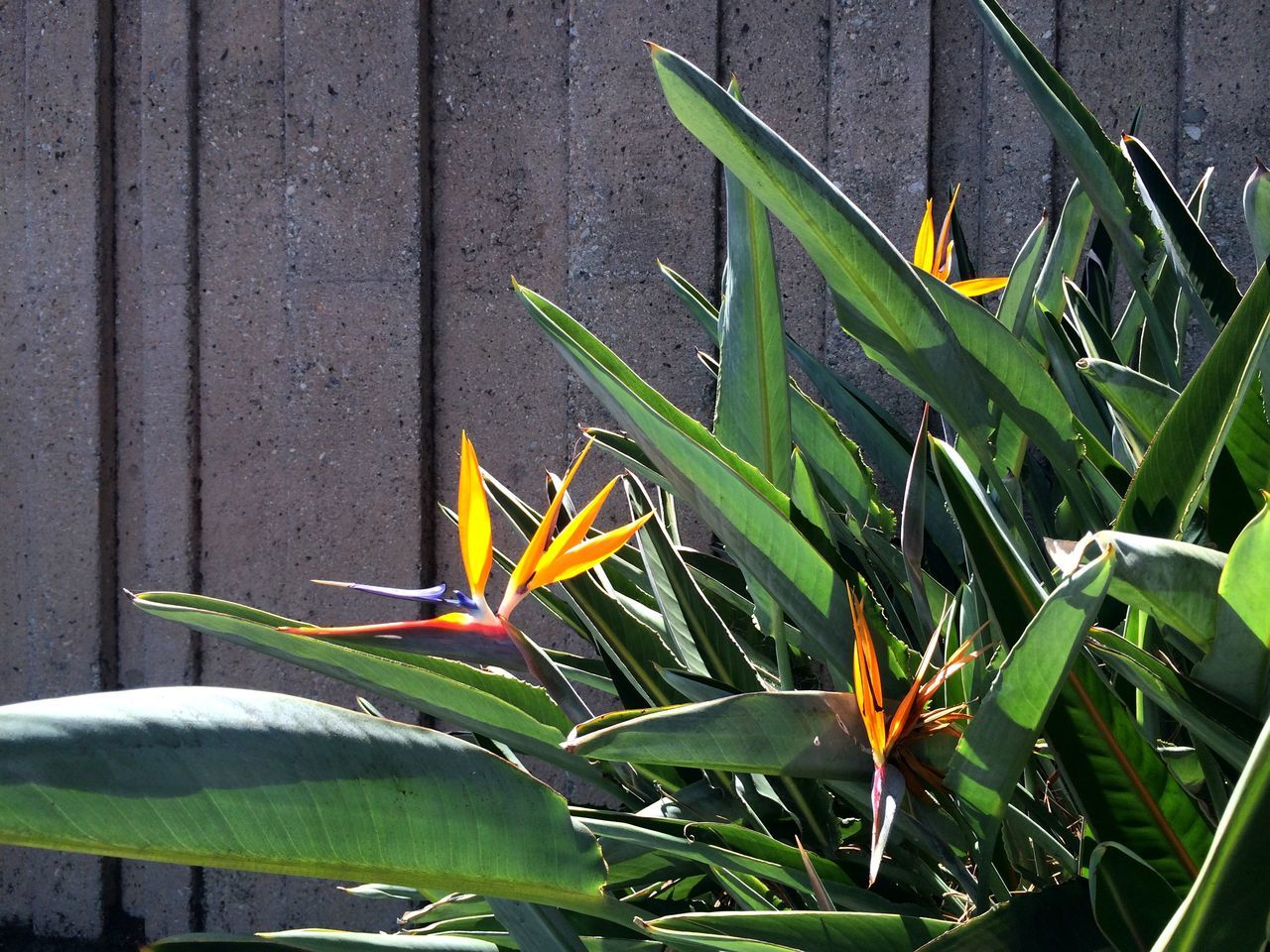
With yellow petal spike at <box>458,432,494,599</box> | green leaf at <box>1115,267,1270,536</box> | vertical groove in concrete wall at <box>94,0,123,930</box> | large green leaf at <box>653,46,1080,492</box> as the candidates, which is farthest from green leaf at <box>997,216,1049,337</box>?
vertical groove in concrete wall at <box>94,0,123,930</box>

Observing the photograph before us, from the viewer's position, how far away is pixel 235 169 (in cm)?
188

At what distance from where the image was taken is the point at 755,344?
772mm

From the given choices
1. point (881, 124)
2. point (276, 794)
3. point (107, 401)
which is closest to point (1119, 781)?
point (276, 794)

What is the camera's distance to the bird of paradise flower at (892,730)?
527mm

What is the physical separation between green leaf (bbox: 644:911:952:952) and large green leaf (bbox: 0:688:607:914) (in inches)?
3.7

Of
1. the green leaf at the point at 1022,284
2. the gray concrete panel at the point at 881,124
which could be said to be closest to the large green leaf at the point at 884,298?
the green leaf at the point at 1022,284

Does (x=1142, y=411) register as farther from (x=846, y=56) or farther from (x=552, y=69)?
(x=552, y=69)

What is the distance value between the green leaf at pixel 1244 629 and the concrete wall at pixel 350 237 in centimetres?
111

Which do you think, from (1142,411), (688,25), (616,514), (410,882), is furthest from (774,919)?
(688,25)

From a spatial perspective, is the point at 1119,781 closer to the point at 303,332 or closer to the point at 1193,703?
the point at 1193,703

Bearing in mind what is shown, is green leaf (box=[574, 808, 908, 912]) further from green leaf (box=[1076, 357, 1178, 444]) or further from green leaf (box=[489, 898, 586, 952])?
green leaf (box=[1076, 357, 1178, 444])

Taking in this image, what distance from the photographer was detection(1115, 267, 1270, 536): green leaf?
1.95 feet

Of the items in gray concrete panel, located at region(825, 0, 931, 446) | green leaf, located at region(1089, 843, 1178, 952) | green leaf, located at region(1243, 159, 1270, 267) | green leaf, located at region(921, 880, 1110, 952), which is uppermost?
gray concrete panel, located at region(825, 0, 931, 446)

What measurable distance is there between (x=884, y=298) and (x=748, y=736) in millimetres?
299
